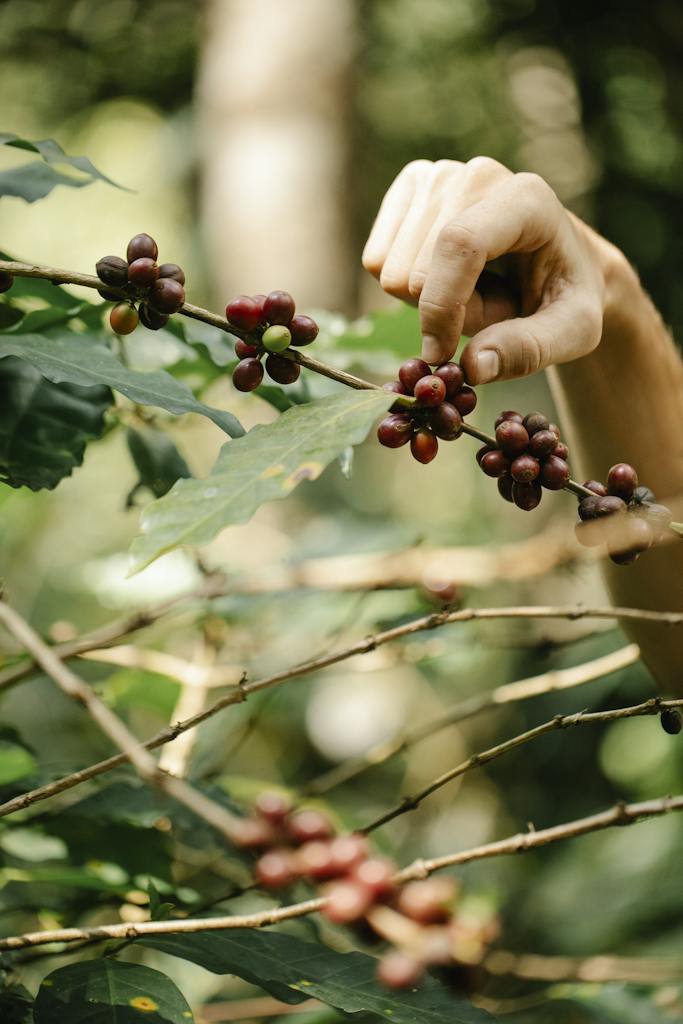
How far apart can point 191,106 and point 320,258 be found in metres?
2.75

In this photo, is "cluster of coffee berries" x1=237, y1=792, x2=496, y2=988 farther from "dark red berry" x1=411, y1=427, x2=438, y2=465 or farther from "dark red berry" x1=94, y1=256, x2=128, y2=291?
"dark red berry" x1=94, y1=256, x2=128, y2=291

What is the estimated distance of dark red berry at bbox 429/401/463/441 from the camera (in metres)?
0.66

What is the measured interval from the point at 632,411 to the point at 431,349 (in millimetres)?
497

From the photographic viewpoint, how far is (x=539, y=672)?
8.82ft

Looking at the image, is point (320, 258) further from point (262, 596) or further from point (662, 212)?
point (262, 596)

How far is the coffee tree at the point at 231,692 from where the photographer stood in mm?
439

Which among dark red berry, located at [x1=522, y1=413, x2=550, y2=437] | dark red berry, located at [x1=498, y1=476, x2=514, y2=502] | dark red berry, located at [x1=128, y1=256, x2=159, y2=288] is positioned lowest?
dark red berry, located at [x1=498, y1=476, x2=514, y2=502]

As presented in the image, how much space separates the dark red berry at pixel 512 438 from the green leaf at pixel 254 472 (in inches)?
4.3

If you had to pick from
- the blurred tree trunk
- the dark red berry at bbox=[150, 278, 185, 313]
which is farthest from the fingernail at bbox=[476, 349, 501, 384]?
the blurred tree trunk

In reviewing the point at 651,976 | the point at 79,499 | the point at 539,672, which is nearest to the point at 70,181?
the point at 651,976

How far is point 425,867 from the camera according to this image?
585 mm

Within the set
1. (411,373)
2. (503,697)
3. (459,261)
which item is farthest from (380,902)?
(503,697)

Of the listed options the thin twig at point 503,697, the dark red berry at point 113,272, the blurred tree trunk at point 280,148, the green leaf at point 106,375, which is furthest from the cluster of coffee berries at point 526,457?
the blurred tree trunk at point 280,148

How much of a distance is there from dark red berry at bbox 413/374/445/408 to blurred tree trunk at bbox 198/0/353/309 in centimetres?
221
